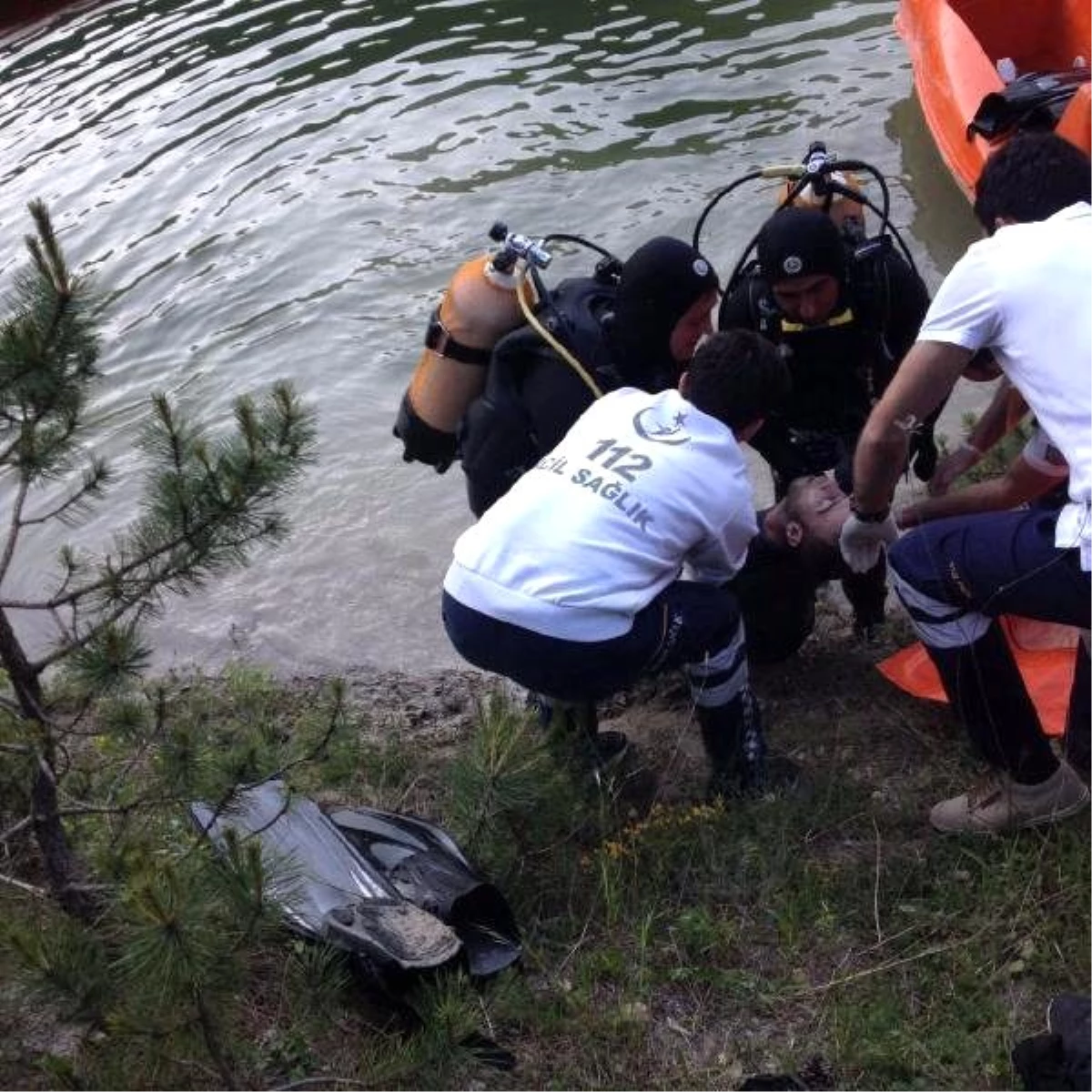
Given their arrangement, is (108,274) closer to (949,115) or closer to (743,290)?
(949,115)

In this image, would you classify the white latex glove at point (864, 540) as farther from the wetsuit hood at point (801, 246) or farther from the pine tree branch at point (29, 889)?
the pine tree branch at point (29, 889)

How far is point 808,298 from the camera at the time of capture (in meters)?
4.09

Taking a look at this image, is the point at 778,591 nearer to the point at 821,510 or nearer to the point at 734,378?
the point at 821,510

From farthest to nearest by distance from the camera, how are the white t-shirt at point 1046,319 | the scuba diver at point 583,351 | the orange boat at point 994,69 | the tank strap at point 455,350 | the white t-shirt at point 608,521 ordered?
the orange boat at point 994,69
the tank strap at point 455,350
the scuba diver at point 583,351
the white t-shirt at point 608,521
the white t-shirt at point 1046,319

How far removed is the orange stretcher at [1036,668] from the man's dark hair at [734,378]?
1025 millimetres

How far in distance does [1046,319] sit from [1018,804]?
1150 mm

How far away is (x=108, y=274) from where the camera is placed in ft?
30.0

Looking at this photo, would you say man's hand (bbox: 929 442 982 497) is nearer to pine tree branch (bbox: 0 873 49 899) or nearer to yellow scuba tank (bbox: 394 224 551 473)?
yellow scuba tank (bbox: 394 224 551 473)

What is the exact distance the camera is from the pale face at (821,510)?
4.10 meters

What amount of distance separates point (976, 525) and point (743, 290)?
145 centimetres

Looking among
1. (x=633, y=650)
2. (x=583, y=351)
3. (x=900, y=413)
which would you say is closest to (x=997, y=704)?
(x=900, y=413)

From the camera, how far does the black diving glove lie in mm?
4305

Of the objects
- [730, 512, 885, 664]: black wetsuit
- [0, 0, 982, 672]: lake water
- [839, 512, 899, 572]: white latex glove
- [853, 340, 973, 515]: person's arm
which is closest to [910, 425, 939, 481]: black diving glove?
[730, 512, 885, 664]: black wetsuit

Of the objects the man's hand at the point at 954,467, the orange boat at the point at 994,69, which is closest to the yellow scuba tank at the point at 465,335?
the man's hand at the point at 954,467
